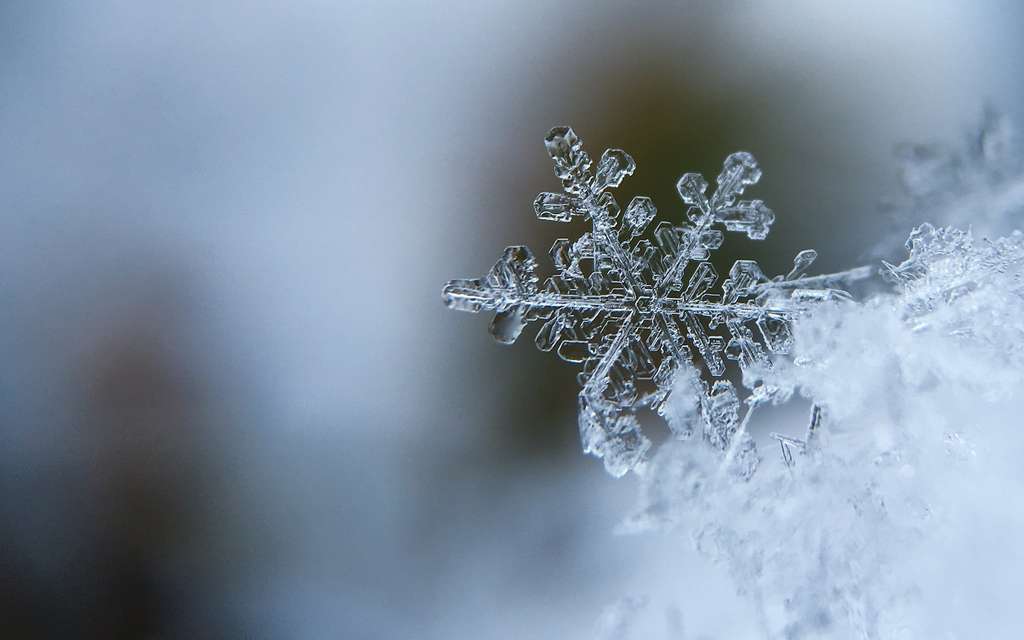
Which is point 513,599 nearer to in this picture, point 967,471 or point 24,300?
point 967,471

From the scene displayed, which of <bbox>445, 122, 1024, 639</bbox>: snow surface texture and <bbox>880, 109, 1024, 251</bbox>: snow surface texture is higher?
<bbox>880, 109, 1024, 251</bbox>: snow surface texture

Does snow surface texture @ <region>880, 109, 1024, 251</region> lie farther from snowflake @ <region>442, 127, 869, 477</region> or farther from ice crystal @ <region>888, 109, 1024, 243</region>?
snowflake @ <region>442, 127, 869, 477</region>

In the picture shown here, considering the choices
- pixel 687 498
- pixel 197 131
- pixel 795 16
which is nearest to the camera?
pixel 687 498

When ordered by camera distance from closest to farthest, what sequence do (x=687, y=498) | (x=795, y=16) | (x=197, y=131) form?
(x=687, y=498), (x=197, y=131), (x=795, y=16)

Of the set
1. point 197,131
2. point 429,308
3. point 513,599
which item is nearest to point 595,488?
point 513,599

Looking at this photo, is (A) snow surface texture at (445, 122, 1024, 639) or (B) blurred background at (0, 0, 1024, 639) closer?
(A) snow surface texture at (445, 122, 1024, 639)

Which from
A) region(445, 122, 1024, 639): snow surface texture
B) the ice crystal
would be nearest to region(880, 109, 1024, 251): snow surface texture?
the ice crystal

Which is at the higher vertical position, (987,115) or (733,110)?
(987,115)
